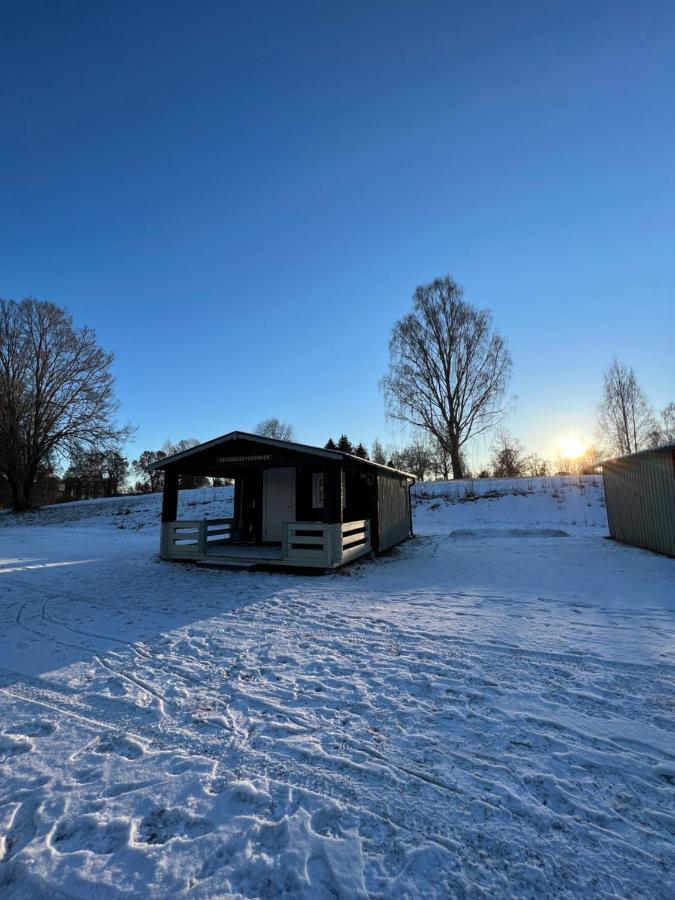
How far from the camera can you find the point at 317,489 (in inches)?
454

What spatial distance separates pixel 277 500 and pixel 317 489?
1194mm

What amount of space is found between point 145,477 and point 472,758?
53422 mm

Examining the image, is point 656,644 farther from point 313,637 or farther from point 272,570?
point 272,570

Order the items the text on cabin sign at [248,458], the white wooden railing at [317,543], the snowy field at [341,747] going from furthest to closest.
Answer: the text on cabin sign at [248,458]
the white wooden railing at [317,543]
the snowy field at [341,747]

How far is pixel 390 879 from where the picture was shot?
172 cm

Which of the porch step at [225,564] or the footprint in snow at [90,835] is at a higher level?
the porch step at [225,564]

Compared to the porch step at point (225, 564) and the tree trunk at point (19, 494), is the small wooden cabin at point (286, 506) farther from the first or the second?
the tree trunk at point (19, 494)

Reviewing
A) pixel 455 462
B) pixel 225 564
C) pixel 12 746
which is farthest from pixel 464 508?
pixel 12 746

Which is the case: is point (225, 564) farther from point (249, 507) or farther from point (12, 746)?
point (12, 746)

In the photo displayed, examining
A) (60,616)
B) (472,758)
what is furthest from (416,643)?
(60,616)

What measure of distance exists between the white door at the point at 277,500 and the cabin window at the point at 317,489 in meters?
A: 0.59

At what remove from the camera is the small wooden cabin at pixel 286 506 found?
894 centimetres

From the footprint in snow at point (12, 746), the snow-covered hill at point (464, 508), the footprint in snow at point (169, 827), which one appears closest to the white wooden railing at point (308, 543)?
the footprint in snow at point (12, 746)

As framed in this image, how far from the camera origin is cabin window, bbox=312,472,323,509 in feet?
37.6
